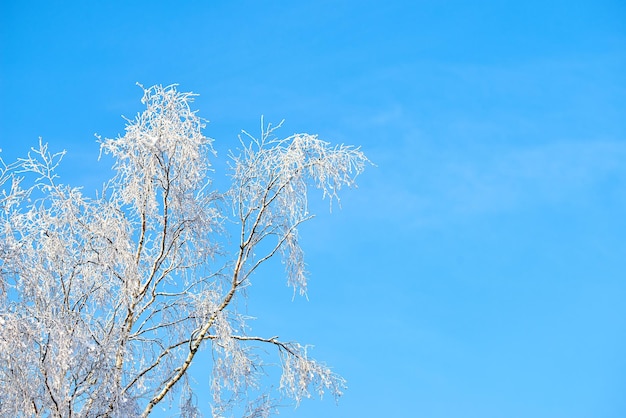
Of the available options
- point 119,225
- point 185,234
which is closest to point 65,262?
point 119,225

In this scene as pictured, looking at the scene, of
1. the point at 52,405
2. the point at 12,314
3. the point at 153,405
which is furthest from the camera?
the point at 153,405

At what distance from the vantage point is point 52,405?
23.7 feet

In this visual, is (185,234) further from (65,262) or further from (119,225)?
(65,262)

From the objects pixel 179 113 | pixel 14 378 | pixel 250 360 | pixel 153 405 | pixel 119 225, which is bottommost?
pixel 14 378

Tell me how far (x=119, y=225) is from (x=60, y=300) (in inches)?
48.6

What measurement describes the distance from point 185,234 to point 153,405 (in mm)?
1681

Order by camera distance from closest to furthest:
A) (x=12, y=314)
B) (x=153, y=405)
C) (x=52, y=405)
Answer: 1. (x=12, y=314)
2. (x=52, y=405)
3. (x=153, y=405)

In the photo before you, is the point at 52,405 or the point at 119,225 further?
the point at 119,225

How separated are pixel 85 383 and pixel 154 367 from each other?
0.94 metres

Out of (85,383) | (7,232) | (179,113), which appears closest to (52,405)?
(85,383)

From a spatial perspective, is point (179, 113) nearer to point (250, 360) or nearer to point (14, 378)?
point (250, 360)

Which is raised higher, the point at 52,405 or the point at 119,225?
the point at 119,225

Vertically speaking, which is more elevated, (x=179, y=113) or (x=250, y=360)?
(x=179, y=113)

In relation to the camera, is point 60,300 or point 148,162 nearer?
point 60,300
